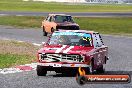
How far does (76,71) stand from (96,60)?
3.06 ft

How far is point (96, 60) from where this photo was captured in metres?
17.5

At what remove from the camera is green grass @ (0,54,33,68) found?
20531 millimetres

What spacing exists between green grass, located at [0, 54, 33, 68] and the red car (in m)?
3.09

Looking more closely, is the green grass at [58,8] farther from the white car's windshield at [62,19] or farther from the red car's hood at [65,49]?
the red car's hood at [65,49]

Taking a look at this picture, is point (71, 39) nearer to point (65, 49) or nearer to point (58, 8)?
point (65, 49)

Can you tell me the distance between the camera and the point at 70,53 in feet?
53.9

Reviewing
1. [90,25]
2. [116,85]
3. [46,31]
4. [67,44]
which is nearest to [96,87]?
[116,85]

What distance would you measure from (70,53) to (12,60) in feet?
20.0

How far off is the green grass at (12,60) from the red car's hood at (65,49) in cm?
330

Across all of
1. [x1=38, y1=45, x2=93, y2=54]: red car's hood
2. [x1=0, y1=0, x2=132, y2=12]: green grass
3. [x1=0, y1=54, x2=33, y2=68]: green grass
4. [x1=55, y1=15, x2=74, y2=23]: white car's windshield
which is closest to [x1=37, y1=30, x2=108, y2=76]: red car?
[x1=38, y1=45, x2=93, y2=54]: red car's hood

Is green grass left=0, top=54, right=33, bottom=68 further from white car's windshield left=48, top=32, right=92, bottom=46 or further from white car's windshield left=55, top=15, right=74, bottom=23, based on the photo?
white car's windshield left=55, top=15, right=74, bottom=23

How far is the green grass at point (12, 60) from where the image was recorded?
808 inches

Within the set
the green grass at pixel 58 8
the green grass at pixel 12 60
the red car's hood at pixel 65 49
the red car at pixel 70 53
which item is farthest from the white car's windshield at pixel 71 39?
the green grass at pixel 58 8

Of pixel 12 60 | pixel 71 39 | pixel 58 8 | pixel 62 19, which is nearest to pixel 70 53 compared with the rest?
pixel 71 39
